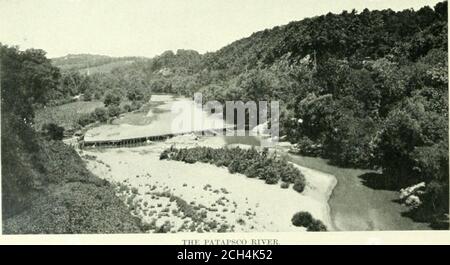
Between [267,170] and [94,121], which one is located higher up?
[94,121]

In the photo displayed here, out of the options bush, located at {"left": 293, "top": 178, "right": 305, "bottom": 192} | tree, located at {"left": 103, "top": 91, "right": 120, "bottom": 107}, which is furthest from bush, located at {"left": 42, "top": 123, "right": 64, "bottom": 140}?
bush, located at {"left": 293, "top": 178, "right": 305, "bottom": 192}

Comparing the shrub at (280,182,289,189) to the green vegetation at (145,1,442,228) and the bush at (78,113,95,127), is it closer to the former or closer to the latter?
the green vegetation at (145,1,442,228)

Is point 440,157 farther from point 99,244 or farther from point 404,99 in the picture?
point 99,244

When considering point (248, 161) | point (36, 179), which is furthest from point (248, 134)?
point (36, 179)

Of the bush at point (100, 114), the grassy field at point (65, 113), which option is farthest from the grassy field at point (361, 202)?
the bush at point (100, 114)

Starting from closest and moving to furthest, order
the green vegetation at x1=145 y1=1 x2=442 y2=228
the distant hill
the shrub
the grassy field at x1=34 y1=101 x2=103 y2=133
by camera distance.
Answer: the green vegetation at x1=145 y1=1 x2=442 y2=228, the distant hill, the grassy field at x1=34 y1=101 x2=103 y2=133, the shrub
